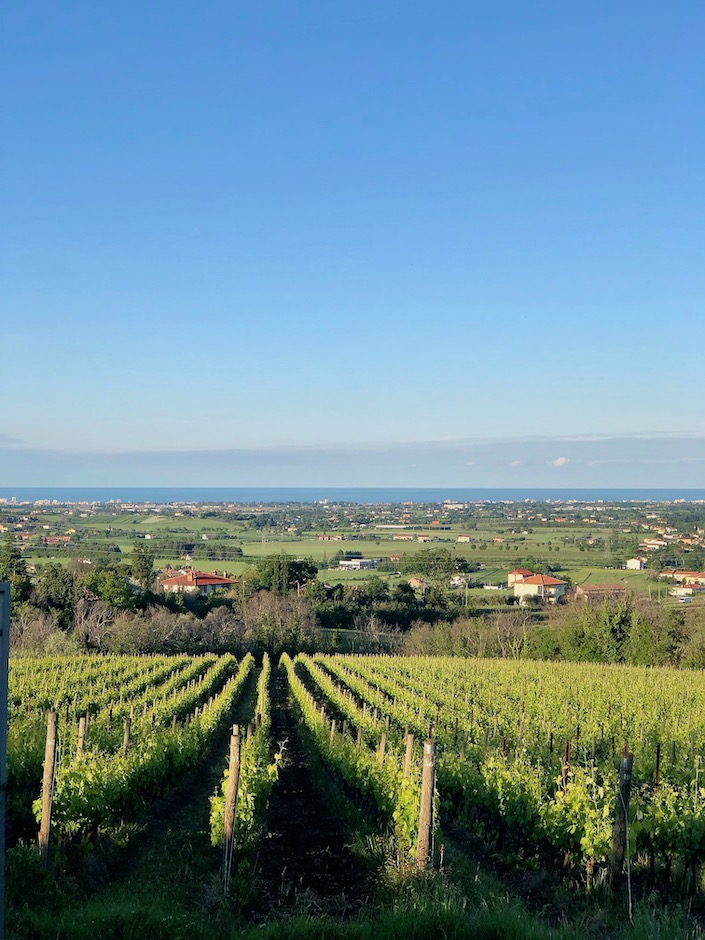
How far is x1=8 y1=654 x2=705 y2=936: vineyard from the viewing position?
7727mm

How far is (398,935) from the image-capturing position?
541cm

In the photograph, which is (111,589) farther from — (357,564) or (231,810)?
(357,564)

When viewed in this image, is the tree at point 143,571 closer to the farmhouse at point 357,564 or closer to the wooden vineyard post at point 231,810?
the farmhouse at point 357,564

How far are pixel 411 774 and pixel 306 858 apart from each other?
5.12 feet

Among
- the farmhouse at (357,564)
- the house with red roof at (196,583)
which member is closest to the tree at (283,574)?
the house with red roof at (196,583)

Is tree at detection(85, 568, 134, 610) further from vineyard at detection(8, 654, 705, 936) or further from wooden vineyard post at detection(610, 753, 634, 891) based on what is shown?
wooden vineyard post at detection(610, 753, 634, 891)

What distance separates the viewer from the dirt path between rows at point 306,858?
7.01 m

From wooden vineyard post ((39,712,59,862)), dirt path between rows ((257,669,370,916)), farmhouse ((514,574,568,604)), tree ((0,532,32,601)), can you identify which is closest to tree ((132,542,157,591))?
tree ((0,532,32,601))

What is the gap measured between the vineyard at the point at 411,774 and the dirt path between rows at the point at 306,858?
116mm

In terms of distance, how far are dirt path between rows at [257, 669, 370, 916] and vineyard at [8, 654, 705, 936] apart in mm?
116

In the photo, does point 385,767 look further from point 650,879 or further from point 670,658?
point 670,658

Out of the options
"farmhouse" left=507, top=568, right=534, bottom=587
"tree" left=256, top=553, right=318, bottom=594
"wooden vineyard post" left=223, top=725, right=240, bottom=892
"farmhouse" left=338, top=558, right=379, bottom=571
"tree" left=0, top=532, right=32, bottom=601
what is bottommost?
"farmhouse" left=338, top=558, right=379, bottom=571

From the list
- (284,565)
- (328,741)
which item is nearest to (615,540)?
(284,565)

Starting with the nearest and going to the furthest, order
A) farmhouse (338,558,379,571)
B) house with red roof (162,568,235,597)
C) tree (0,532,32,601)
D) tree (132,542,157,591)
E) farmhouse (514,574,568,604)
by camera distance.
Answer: tree (0,532,32,601) → tree (132,542,157,591) → house with red roof (162,568,235,597) → farmhouse (514,574,568,604) → farmhouse (338,558,379,571)
